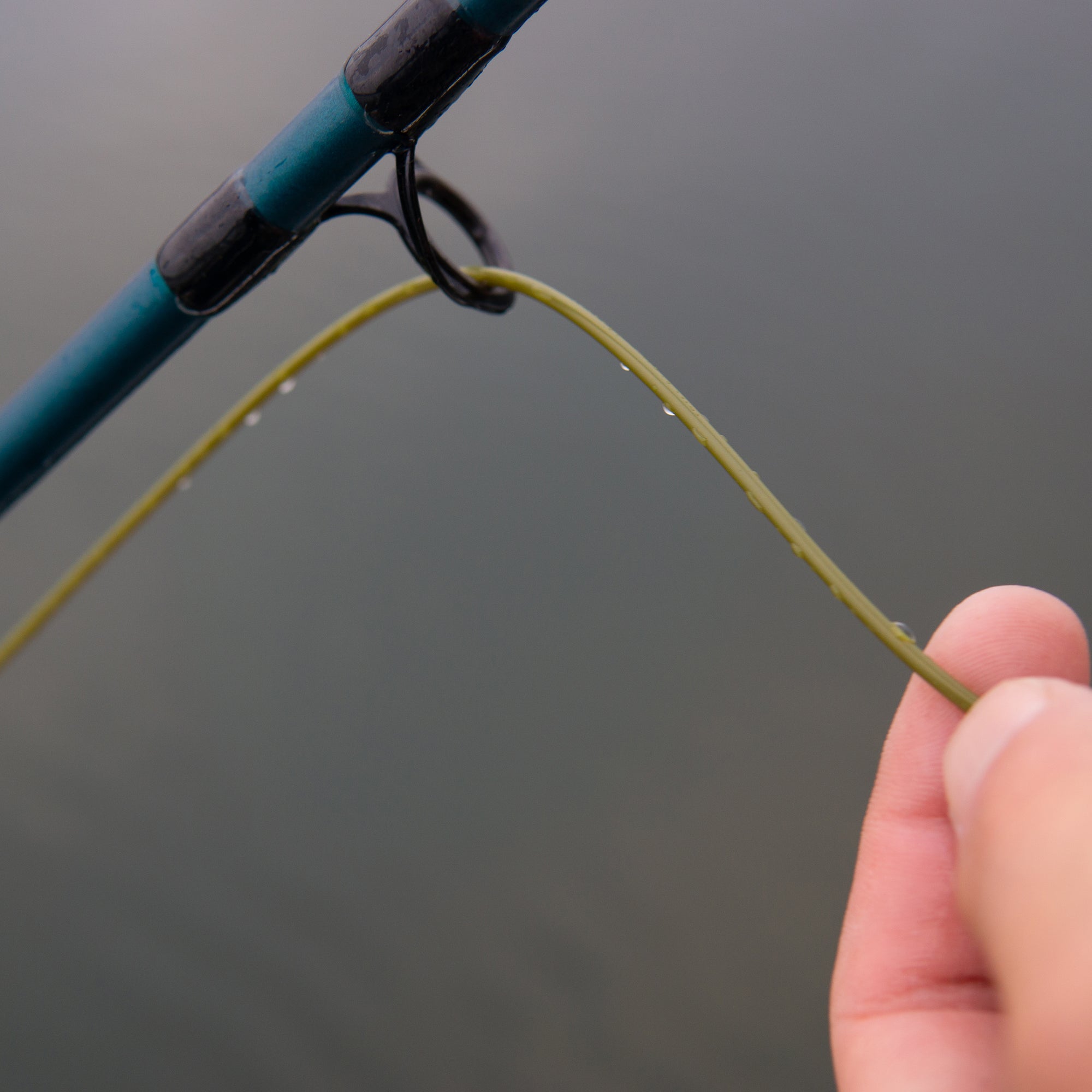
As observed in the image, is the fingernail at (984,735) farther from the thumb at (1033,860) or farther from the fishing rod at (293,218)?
the fishing rod at (293,218)

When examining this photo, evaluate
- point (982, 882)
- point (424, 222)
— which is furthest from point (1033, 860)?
point (424, 222)

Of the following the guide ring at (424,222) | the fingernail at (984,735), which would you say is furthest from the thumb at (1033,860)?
the guide ring at (424,222)

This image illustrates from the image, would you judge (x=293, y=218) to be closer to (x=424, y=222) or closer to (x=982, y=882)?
(x=424, y=222)

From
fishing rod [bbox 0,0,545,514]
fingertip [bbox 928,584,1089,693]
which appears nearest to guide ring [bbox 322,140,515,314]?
fishing rod [bbox 0,0,545,514]

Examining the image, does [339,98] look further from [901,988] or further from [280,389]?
[901,988]

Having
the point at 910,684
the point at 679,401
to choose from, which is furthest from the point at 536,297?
the point at 910,684
